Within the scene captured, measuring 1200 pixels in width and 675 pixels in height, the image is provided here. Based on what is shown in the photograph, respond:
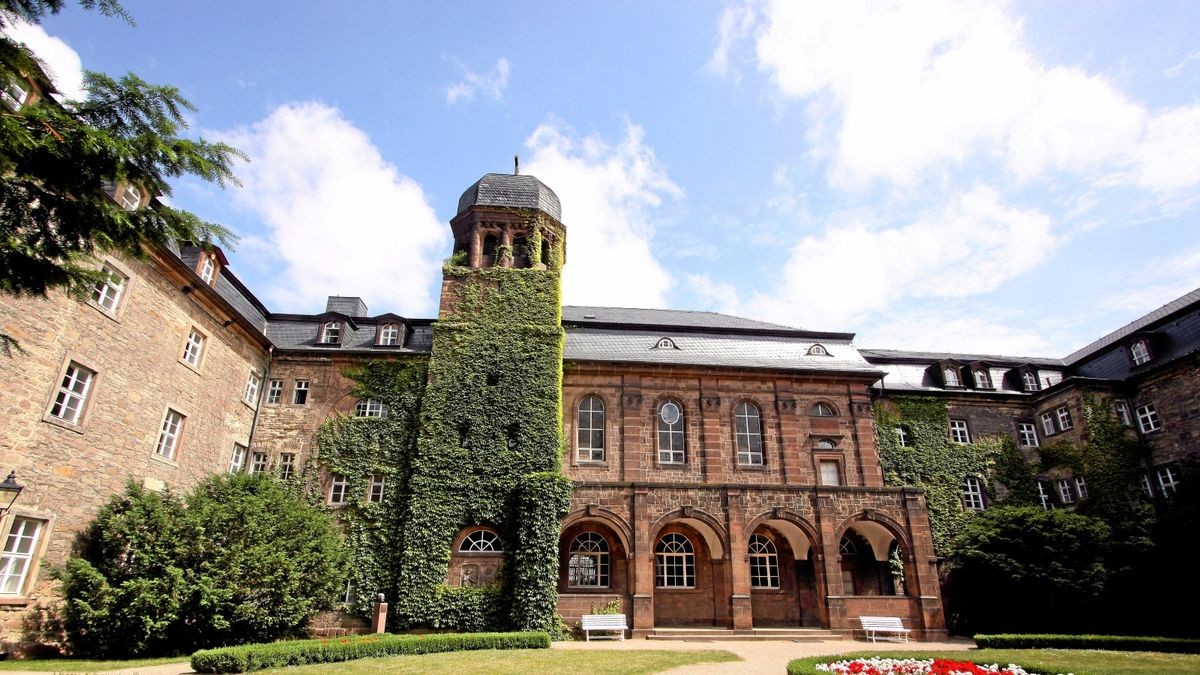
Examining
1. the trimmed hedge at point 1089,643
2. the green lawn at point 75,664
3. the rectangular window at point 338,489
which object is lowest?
the green lawn at point 75,664

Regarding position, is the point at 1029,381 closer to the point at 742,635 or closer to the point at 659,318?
the point at 659,318

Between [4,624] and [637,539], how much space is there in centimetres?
1599

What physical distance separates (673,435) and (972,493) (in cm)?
1271

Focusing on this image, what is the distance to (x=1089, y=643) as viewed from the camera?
16.6m

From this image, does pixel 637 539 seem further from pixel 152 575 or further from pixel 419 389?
pixel 152 575

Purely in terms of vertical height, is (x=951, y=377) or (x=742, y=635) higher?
(x=951, y=377)

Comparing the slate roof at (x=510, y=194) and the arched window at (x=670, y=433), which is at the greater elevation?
the slate roof at (x=510, y=194)

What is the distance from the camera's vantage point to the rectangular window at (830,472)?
989 inches

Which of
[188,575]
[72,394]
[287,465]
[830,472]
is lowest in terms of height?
[188,575]

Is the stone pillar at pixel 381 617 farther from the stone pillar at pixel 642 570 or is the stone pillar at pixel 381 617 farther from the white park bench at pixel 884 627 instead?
the white park bench at pixel 884 627

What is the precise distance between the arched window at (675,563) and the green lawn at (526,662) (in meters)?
7.30

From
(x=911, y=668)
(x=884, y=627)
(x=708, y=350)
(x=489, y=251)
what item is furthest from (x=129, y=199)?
(x=884, y=627)

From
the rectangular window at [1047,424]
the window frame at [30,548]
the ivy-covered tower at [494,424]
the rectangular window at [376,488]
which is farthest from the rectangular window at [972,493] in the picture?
the window frame at [30,548]

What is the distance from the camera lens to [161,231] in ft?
22.0
